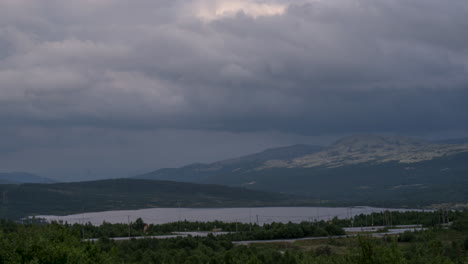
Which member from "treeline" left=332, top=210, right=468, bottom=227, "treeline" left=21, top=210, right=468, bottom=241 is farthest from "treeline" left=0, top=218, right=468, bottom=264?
"treeline" left=332, top=210, right=468, bottom=227

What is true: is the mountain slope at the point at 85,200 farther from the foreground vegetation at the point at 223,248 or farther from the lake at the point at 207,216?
the foreground vegetation at the point at 223,248

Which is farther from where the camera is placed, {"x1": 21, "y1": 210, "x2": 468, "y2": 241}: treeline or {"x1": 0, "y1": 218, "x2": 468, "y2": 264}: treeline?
{"x1": 21, "y1": 210, "x2": 468, "y2": 241}: treeline

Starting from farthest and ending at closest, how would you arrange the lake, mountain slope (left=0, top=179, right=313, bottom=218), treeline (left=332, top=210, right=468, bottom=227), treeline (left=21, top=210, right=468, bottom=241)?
mountain slope (left=0, top=179, right=313, bottom=218) → the lake → treeline (left=332, top=210, right=468, bottom=227) → treeline (left=21, top=210, right=468, bottom=241)

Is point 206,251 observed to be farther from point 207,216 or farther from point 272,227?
point 207,216

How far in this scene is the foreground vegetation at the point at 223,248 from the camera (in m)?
26.3

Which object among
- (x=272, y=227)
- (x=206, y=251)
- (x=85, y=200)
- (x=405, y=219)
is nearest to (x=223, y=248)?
(x=206, y=251)

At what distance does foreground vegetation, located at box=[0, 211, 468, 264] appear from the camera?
26.3m

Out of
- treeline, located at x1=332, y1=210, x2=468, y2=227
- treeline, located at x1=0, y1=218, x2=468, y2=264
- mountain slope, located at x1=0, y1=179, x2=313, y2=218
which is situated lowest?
treeline, located at x1=0, y1=218, x2=468, y2=264

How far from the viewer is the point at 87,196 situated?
174500 mm

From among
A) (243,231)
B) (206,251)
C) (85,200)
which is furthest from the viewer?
(85,200)

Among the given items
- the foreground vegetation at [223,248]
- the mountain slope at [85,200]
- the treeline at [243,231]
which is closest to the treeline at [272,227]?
the treeline at [243,231]

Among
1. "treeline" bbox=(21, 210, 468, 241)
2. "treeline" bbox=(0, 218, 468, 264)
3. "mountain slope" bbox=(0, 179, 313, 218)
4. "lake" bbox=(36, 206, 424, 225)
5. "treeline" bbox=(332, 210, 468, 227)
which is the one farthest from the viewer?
"mountain slope" bbox=(0, 179, 313, 218)

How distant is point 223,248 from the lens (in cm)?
4850

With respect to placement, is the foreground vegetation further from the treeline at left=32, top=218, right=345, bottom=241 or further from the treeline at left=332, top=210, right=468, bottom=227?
the treeline at left=332, top=210, right=468, bottom=227
